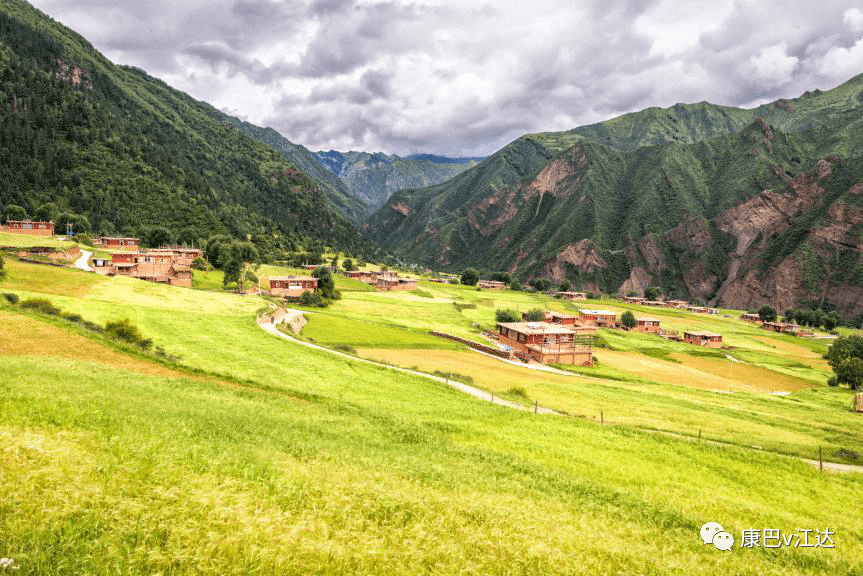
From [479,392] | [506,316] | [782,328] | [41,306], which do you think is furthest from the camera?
[782,328]

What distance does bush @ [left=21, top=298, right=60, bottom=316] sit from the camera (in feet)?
124

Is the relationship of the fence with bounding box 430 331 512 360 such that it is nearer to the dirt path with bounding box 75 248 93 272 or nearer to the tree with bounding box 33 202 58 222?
the dirt path with bounding box 75 248 93 272

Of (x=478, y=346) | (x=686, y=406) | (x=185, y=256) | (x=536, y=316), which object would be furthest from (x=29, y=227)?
(x=686, y=406)

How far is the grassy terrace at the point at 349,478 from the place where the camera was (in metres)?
6.43

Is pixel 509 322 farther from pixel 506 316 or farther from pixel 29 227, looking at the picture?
pixel 29 227

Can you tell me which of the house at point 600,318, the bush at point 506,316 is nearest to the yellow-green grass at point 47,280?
the bush at point 506,316

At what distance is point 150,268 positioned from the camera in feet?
278

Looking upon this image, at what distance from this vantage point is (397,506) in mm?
9141

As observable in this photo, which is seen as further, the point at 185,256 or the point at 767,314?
the point at 767,314

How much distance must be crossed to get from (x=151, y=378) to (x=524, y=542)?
23302 millimetres

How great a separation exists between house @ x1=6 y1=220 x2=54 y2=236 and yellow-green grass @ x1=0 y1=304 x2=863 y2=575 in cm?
9440

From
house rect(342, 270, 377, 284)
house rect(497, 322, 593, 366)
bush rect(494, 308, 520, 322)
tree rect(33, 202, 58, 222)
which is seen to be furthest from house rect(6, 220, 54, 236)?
bush rect(494, 308, 520, 322)

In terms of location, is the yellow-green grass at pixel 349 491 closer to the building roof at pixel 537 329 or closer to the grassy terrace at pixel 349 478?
the grassy terrace at pixel 349 478

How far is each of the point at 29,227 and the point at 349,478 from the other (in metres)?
119
